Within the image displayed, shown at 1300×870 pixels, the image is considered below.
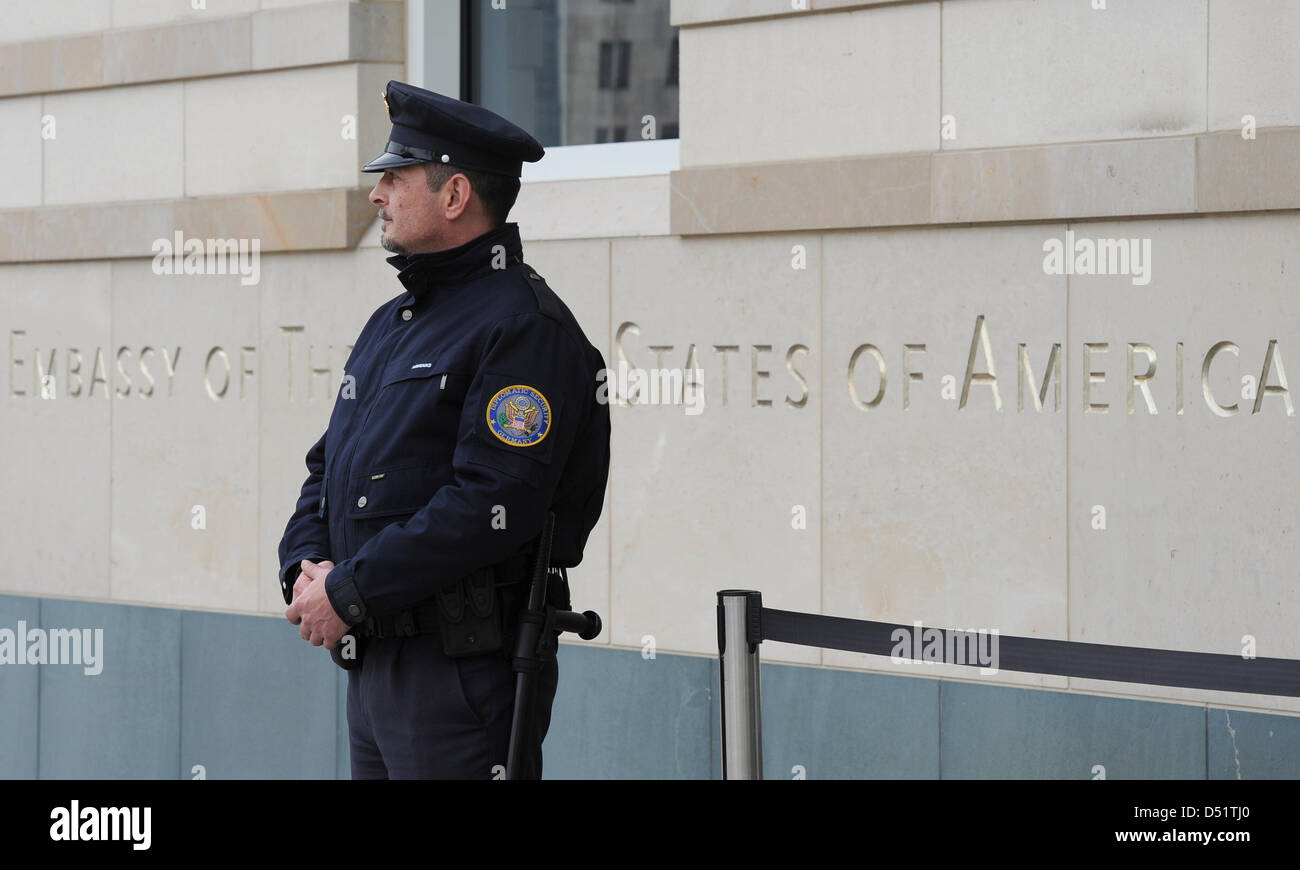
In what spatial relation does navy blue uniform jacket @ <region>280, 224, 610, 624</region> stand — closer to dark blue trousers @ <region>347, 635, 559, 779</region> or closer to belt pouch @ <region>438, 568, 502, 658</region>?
belt pouch @ <region>438, 568, 502, 658</region>

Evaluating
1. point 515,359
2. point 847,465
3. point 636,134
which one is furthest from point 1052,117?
point 515,359

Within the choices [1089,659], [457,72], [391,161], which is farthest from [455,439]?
[457,72]

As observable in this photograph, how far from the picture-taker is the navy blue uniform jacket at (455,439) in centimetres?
356

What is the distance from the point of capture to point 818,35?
222 inches

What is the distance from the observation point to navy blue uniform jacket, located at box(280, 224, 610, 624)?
356 cm

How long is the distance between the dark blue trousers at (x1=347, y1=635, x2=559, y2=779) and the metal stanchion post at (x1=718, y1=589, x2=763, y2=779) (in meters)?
0.40

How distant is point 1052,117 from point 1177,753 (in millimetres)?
1822

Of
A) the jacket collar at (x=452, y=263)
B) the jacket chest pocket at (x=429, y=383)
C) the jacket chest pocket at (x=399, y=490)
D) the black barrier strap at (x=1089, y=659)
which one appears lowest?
the black barrier strap at (x=1089, y=659)

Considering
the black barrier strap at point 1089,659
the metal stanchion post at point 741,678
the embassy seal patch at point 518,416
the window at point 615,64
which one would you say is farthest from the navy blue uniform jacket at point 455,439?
the window at point 615,64

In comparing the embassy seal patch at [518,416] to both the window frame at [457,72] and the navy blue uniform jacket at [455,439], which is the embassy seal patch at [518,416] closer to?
the navy blue uniform jacket at [455,439]

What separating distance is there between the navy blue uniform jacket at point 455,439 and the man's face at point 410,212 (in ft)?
0.16

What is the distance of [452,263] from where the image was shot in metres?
3.83
